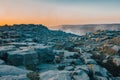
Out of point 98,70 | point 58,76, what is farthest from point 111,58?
point 58,76

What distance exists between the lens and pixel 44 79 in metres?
22.6

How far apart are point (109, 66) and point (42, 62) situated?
13.6m

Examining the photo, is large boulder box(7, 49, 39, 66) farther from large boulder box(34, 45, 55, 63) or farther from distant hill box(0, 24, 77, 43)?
distant hill box(0, 24, 77, 43)

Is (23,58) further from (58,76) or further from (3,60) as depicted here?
(58,76)

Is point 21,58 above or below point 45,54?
above

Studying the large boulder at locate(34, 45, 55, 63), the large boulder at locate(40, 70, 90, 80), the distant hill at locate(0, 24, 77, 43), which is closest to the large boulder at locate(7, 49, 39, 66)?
the large boulder at locate(34, 45, 55, 63)

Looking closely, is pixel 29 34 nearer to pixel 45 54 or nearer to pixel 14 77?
pixel 45 54

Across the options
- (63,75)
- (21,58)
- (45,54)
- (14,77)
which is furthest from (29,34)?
(14,77)

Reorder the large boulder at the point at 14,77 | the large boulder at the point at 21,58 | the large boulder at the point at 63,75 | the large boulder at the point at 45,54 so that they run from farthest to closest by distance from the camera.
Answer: the large boulder at the point at 45,54
the large boulder at the point at 21,58
the large boulder at the point at 63,75
the large boulder at the point at 14,77

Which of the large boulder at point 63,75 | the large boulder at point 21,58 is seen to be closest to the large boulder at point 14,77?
the large boulder at point 63,75

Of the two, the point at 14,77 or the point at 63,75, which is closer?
the point at 14,77

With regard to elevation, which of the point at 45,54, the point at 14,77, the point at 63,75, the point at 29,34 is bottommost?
the point at 29,34

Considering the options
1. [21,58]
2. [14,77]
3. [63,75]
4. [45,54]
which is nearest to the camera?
[14,77]

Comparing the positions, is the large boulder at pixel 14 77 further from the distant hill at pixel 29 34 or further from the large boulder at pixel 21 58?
the distant hill at pixel 29 34
